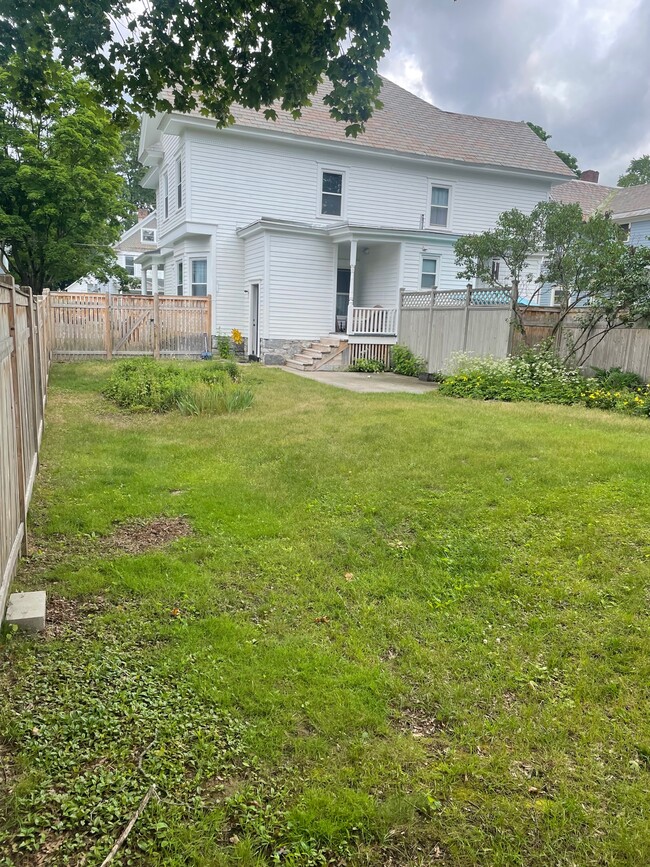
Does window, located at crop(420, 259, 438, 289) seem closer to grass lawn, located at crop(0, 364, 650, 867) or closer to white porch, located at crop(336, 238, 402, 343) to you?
white porch, located at crop(336, 238, 402, 343)

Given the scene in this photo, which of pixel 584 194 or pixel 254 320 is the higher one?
pixel 584 194

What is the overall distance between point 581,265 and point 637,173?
182 feet

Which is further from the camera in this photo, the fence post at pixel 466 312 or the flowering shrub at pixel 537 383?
the fence post at pixel 466 312

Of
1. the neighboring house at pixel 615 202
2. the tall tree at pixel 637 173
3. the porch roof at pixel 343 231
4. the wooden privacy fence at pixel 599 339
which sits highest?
the tall tree at pixel 637 173

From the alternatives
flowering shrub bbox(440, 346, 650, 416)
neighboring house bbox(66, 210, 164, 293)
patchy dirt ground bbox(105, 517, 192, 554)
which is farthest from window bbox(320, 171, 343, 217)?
neighboring house bbox(66, 210, 164, 293)

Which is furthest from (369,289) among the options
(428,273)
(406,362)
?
(406,362)

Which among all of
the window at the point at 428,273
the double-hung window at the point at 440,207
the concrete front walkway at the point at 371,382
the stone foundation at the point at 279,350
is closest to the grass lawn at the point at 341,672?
the concrete front walkway at the point at 371,382

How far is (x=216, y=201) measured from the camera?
61.2ft

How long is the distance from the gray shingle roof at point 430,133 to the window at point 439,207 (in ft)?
3.73

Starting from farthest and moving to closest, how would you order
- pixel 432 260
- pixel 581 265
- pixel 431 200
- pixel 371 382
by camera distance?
pixel 431 200
pixel 432 260
pixel 371 382
pixel 581 265

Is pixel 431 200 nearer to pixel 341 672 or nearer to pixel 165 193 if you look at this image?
pixel 165 193

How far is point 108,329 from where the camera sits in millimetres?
16828

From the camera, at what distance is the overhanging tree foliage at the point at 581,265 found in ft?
35.8

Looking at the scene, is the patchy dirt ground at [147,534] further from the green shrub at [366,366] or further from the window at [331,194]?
the window at [331,194]
